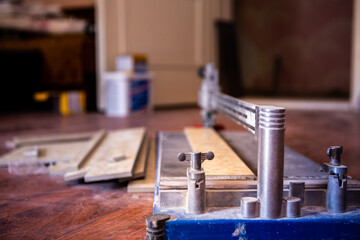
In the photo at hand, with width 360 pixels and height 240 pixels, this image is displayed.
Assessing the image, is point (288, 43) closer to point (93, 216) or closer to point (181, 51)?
point (181, 51)

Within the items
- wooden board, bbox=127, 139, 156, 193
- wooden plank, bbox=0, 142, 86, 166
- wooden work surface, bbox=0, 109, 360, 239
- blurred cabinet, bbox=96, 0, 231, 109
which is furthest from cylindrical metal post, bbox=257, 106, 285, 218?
blurred cabinet, bbox=96, 0, 231, 109

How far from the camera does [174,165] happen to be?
100 centimetres

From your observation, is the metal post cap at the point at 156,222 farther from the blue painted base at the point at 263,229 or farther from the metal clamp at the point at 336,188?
the metal clamp at the point at 336,188

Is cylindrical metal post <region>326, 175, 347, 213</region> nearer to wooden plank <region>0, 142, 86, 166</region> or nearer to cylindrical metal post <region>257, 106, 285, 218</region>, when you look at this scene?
cylindrical metal post <region>257, 106, 285, 218</region>

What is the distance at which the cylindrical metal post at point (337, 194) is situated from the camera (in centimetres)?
76

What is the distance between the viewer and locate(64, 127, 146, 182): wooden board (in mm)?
1118

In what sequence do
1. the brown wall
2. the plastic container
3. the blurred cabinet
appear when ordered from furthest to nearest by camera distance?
1. the brown wall
2. the blurred cabinet
3. the plastic container

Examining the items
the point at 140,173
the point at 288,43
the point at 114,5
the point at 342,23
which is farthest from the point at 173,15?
the point at 140,173

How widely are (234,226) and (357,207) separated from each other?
0.30 m

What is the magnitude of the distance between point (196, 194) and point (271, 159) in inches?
6.9

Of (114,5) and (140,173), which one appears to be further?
(114,5)

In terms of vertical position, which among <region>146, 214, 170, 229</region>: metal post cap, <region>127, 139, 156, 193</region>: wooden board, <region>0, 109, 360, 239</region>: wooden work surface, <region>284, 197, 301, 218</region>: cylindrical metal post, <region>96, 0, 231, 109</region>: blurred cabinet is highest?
<region>96, 0, 231, 109</region>: blurred cabinet

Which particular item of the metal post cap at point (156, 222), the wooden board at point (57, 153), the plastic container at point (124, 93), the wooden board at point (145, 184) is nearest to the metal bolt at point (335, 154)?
the metal post cap at point (156, 222)

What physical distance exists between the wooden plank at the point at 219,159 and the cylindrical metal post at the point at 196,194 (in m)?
0.09
